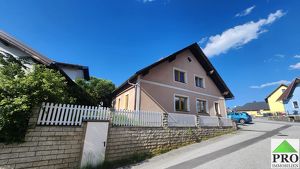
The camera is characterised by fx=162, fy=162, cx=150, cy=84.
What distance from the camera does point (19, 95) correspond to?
18.1 ft

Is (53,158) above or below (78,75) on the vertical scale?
below

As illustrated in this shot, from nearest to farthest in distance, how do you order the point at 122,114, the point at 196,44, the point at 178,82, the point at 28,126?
1. the point at 28,126
2. the point at 122,114
3. the point at 178,82
4. the point at 196,44

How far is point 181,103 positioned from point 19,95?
41.5 feet

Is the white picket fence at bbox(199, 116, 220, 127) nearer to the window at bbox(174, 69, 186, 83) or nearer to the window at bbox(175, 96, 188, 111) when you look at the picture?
the window at bbox(175, 96, 188, 111)

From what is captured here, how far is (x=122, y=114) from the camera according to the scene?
→ 8406 millimetres

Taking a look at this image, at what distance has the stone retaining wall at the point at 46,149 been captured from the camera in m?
5.29

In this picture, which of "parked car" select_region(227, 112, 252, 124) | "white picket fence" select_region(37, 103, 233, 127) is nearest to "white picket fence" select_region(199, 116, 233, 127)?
"white picket fence" select_region(37, 103, 233, 127)

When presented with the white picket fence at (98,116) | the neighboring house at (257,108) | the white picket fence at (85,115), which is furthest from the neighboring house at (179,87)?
the neighboring house at (257,108)

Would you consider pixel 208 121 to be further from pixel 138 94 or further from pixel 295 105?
pixel 295 105

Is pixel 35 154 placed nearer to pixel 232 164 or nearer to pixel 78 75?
pixel 232 164

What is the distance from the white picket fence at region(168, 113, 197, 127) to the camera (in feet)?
34.9

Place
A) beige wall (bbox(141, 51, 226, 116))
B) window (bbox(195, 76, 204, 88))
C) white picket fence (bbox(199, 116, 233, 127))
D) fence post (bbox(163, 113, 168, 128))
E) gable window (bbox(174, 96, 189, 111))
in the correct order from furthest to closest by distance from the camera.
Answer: window (bbox(195, 76, 204, 88)) → gable window (bbox(174, 96, 189, 111)) → beige wall (bbox(141, 51, 226, 116)) → white picket fence (bbox(199, 116, 233, 127)) → fence post (bbox(163, 113, 168, 128))

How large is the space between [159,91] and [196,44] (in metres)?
7.42

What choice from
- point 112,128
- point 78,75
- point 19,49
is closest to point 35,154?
point 112,128
